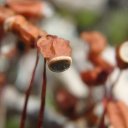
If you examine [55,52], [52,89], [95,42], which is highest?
[55,52]

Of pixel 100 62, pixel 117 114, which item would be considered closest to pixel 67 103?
pixel 100 62

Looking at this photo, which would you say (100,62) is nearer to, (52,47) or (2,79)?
(2,79)

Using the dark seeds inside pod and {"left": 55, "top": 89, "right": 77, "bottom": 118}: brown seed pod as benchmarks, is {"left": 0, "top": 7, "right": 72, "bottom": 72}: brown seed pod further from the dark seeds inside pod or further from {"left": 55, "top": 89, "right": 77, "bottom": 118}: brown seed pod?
{"left": 55, "top": 89, "right": 77, "bottom": 118}: brown seed pod

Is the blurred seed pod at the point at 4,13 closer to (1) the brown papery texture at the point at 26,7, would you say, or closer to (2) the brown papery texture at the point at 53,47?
(1) the brown papery texture at the point at 26,7

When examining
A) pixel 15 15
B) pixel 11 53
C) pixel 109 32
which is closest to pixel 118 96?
pixel 11 53

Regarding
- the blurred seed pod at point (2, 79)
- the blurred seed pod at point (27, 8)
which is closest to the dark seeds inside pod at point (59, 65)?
the blurred seed pod at point (27, 8)

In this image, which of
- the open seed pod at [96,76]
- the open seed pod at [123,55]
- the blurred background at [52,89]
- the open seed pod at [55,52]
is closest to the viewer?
the open seed pod at [55,52]

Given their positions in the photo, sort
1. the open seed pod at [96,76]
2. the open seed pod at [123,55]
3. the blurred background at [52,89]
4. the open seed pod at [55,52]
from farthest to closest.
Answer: the blurred background at [52,89] < the open seed pod at [96,76] < the open seed pod at [123,55] < the open seed pod at [55,52]
